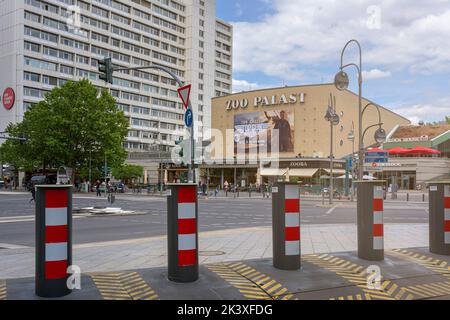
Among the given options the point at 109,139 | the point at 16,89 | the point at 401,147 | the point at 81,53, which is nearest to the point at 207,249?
the point at 109,139

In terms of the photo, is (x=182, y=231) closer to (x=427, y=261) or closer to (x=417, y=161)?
(x=427, y=261)

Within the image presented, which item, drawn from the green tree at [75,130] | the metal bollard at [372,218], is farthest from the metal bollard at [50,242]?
the green tree at [75,130]

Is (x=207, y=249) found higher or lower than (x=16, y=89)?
lower

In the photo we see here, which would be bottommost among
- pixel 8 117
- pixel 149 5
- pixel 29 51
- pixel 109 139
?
pixel 109 139

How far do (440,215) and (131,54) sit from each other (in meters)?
95.1

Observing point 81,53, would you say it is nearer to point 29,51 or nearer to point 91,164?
point 29,51

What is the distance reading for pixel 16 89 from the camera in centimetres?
7500

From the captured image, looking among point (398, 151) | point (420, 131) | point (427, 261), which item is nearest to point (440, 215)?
point (427, 261)

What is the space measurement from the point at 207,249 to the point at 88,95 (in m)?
50.7

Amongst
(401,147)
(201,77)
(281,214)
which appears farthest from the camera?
(201,77)

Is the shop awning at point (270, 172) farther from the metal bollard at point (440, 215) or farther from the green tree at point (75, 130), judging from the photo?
the metal bollard at point (440, 215)

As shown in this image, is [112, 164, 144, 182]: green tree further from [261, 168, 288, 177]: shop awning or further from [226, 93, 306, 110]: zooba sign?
[226, 93, 306, 110]: zooba sign

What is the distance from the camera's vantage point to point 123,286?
17.0 ft

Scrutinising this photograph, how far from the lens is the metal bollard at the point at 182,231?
5430mm
